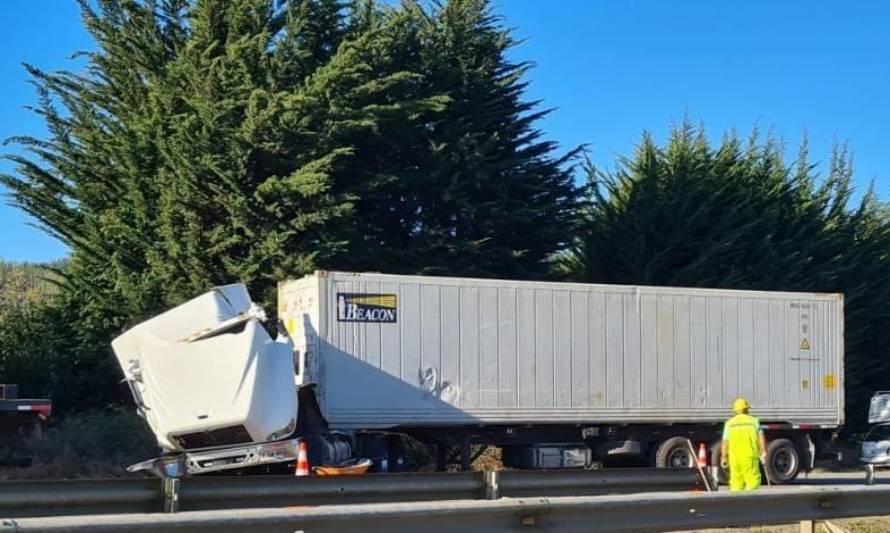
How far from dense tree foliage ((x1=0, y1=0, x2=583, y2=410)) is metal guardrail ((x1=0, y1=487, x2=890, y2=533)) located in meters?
12.6

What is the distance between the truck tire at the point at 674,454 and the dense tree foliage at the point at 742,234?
852 cm

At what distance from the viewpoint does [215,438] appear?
1345cm

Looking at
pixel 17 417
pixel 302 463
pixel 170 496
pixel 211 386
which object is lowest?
pixel 302 463

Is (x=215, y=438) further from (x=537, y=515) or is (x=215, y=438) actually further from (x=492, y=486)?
(x=537, y=515)

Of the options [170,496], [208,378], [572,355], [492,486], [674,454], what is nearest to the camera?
[170,496]

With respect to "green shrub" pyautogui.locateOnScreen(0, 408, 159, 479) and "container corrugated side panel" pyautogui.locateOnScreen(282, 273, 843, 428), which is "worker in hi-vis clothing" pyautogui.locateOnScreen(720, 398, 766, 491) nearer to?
"container corrugated side panel" pyautogui.locateOnScreen(282, 273, 843, 428)

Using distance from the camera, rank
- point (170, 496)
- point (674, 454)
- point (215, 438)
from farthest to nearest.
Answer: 1. point (674, 454)
2. point (215, 438)
3. point (170, 496)

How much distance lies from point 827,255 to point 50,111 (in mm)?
20650

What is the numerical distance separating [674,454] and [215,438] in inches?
324

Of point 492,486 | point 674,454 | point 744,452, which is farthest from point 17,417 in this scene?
point 674,454

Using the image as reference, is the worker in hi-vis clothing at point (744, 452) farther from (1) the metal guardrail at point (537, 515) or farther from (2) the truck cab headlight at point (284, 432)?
(2) the truck cab headlight at point (284, 432)

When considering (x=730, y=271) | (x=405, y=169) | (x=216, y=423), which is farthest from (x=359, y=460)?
(x=730, y=271)

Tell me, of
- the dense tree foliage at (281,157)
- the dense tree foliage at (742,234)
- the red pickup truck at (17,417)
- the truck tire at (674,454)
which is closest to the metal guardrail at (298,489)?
the truck tire at (674,454)

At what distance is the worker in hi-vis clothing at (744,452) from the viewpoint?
1092 centimetres
